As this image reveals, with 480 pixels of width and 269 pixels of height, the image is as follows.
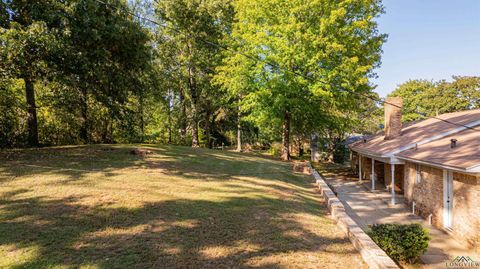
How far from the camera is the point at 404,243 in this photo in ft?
22.4

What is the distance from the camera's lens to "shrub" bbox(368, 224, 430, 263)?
6.82m

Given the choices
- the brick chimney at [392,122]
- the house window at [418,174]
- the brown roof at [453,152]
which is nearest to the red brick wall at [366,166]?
the brick chimney at [392,122]

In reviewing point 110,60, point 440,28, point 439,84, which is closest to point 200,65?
point 110,60

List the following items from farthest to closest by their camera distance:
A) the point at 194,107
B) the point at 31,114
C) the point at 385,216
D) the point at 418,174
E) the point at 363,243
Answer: the point at 194,107 → the point at 31,114 → the point at 418,174 → the point at 385,216 → the point at 363,243

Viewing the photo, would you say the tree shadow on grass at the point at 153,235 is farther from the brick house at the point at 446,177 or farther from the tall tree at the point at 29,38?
the tall tree at the point at 29,38

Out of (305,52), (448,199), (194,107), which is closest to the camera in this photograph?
(448,199)

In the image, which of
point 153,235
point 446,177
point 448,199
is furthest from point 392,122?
point 153,235

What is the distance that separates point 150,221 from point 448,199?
889cm

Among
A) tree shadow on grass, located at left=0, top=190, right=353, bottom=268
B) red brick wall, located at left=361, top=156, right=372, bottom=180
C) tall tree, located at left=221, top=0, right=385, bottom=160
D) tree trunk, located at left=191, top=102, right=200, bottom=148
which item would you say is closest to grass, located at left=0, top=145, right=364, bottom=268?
tree shadow on grass, located at left=0, top=190, right=353, bottom=268

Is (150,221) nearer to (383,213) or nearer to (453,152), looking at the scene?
(383,213)

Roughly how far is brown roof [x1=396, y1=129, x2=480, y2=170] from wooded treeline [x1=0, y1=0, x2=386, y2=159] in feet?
15.5

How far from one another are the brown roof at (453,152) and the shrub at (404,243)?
2.27 metres

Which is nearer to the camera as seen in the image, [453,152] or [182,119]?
[453,152]

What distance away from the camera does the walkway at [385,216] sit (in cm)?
762
